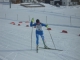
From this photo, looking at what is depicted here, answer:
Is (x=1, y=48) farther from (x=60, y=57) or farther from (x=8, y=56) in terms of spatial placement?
(x=60, y=57)

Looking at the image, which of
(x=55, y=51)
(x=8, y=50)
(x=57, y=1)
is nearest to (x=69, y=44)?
(x=55, y=51)

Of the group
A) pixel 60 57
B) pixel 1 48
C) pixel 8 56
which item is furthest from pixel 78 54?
pixel 1 48

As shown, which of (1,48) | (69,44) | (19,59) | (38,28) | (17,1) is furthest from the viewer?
(17,1)

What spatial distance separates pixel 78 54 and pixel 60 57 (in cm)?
96

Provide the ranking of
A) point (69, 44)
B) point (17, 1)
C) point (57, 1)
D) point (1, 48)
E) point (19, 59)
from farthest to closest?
point (57, 1) → point (17, 1) → point (69, 44) → point (1, 48) → point (19, 59)

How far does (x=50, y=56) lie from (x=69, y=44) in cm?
261

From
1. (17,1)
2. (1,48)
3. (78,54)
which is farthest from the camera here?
(17,1)

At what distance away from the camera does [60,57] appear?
810cm

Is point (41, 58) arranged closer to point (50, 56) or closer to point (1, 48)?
point (50, 56)

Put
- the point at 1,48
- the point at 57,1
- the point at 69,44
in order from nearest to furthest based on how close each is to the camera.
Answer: the point at 1,48 < the point at 69,44 < the point at 57,1

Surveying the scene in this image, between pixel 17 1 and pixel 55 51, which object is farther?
pixel 17 1

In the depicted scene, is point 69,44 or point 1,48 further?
point 69,44

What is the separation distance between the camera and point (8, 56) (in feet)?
27.3

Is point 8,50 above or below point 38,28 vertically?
below
